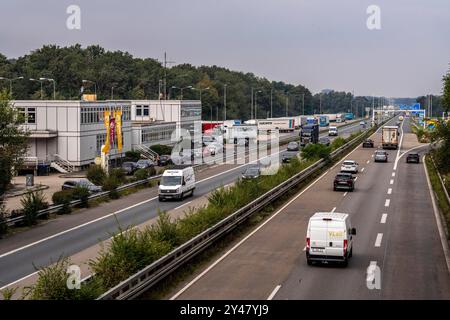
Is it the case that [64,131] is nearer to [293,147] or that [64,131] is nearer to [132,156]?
[132,156]

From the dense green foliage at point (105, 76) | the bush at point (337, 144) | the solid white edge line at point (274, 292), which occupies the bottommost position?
the solid white edge line at point (274, 292)

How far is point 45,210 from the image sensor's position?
38.9 m

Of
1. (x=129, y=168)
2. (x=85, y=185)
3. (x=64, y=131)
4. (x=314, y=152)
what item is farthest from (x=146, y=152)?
(x=85, y=185)

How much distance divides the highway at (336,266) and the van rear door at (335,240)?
66cm

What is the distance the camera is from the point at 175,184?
46.6 metres

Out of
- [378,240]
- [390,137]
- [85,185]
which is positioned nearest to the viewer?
[378,240]

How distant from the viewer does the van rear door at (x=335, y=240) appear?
25.4 m

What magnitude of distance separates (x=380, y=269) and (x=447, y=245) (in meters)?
6.70

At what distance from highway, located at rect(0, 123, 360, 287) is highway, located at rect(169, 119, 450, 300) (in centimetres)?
480

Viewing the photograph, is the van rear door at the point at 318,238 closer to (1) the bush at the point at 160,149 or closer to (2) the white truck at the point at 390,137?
(1) the bush at the point at 160,149

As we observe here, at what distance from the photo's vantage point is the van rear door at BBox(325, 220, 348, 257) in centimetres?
2538

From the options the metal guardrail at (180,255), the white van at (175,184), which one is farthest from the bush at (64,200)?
the metal guardrail at (180,255)

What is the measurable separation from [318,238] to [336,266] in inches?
55.8

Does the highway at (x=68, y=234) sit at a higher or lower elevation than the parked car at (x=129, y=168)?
lower
